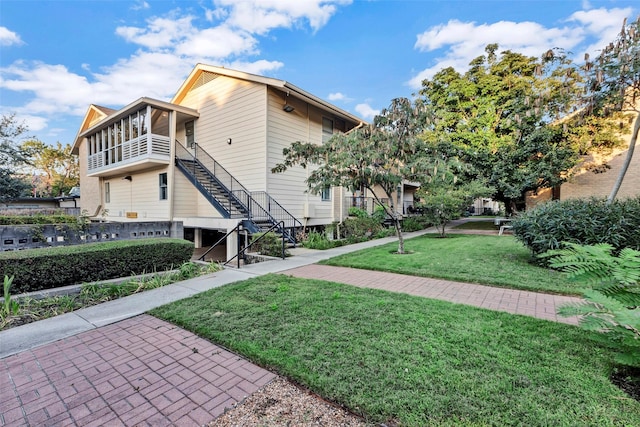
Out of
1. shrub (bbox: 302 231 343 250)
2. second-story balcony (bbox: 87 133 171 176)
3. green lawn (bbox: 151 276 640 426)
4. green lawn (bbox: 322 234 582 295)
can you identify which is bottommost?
green lawn (bbox: 151 276 640 426)

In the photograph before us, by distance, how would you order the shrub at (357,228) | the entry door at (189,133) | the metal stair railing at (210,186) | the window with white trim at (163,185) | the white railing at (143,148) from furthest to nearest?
1. the entry door at (189,133)
2. the window with white trim at (163,185)
3. the shrub at (357,228)
4. the white railing at (143,148)
5. the metal stair railing at (210,186)

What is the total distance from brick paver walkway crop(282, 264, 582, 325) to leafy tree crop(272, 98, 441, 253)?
2.82 meters

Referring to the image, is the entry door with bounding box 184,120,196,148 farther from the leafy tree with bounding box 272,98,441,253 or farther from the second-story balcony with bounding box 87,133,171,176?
the leafy tree with bounding box 272,98,441,253

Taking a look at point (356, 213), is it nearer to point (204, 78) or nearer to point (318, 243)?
point (318, 243)

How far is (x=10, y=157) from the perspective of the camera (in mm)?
15117

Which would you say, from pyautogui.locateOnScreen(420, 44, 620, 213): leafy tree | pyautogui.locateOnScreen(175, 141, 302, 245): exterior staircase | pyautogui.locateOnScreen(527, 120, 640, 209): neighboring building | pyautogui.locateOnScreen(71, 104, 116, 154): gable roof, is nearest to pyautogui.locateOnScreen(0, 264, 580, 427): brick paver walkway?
pyautogui.locateOnScreen(175, 141, 302, 245): exterior staircase

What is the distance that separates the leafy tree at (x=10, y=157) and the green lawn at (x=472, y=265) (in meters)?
17.9

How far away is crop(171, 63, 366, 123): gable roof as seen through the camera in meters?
10.8

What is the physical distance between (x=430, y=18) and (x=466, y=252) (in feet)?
31.0

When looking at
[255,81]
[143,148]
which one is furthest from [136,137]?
[255,81]

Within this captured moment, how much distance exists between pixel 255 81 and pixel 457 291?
10287 mm

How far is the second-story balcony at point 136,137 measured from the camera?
12055mm

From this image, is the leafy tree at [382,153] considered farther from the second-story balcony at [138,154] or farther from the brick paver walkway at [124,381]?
the second-story balcony at [138,154]

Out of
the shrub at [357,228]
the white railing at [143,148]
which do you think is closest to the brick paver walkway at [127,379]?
the shrub at [357,228]
